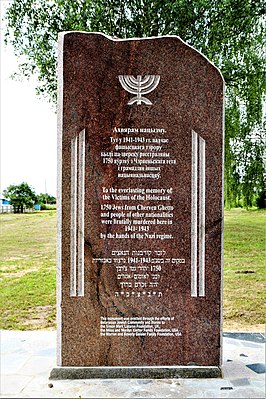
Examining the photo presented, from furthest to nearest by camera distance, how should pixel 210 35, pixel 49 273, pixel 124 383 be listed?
pixel 49 273 < pixel 210 35 < pixel 124 383

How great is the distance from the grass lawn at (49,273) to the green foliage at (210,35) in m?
1.35

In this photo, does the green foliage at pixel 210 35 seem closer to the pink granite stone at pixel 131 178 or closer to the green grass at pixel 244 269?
the green grass at pixel 244 269

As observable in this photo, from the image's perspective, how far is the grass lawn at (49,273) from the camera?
6.70 meters

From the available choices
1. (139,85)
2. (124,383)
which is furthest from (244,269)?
(139,85)

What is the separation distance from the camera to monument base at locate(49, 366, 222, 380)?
3.74m

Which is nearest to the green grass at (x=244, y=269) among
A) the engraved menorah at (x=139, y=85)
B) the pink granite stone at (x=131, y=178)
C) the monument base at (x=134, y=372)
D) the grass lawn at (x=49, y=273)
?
the grass lawn at (x=49, y=273)

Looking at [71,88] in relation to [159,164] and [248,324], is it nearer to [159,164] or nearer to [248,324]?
[159,164]

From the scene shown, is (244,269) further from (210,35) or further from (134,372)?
(134,372)

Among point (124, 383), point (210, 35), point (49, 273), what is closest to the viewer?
point (124, 383)

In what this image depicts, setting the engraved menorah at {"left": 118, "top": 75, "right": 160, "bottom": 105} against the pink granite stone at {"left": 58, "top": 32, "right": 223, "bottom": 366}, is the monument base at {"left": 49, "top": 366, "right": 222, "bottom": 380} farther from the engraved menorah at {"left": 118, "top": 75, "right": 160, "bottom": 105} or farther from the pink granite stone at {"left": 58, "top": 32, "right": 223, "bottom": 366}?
the engraved menorah at {"left": 118, "top": 75, "right": 160, "bottom": 105}

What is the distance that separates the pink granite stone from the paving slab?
0.31m

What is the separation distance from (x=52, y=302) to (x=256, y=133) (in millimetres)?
3858

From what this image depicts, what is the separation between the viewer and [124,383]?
12.0 feet

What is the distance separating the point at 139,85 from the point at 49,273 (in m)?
5.66
